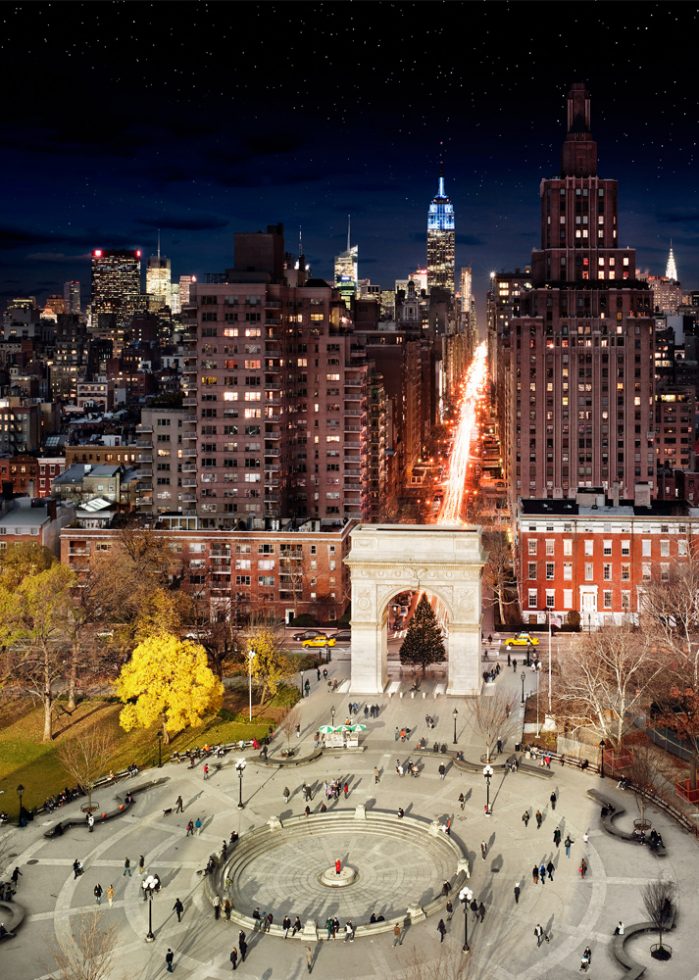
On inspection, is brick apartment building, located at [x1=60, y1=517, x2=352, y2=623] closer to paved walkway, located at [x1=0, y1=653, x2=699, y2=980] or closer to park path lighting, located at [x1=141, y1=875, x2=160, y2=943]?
paved walkway, located at [x1=0, y1=653, x2=699, y2=980]

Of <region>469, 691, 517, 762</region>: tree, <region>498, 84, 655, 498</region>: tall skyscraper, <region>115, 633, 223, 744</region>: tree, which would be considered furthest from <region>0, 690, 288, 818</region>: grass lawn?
<region>498, 84, 655, 498</region>: tall skyscraper

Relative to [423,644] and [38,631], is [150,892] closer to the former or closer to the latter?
[38,631]

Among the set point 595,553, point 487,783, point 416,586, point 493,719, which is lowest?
point 487,783

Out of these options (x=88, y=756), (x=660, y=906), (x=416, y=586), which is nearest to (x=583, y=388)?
(x=416, y=586)

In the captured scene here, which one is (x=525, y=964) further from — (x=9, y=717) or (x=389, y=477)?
(x=389, y=477)

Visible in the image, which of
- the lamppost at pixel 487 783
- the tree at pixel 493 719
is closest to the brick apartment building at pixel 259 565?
the tree at pixel 493 719

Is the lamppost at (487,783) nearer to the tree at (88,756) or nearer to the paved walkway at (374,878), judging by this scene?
the paved walkway at (374,878)

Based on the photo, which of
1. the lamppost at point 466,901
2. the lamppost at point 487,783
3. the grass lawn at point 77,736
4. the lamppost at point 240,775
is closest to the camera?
the lamppost at point 466,901
